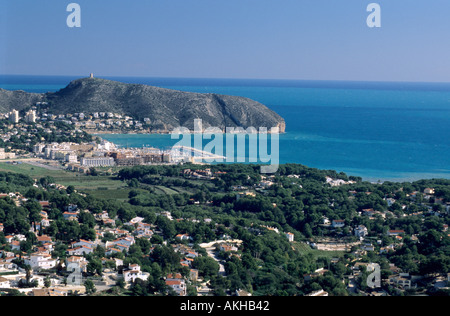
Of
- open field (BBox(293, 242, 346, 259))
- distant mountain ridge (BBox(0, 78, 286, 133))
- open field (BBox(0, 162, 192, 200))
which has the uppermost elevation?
distant mountain ridge (BBox(0, 78, 286, 133))

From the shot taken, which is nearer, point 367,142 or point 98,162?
point 98,162

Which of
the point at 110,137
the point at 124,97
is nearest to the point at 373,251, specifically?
the point at 110,137

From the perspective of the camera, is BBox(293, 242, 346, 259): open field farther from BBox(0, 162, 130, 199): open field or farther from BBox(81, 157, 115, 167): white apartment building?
BBox(81, 157, 115, 167): white apartment building

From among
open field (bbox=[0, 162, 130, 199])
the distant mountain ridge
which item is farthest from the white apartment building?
the distant mountain ridge

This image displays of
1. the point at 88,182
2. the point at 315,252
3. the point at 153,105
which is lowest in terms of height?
the point at 315,252

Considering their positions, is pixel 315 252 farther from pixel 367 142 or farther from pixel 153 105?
pixel 153 105

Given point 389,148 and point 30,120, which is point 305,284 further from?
point 30,120

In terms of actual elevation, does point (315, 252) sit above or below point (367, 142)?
below

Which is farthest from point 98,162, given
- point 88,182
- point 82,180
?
point 88,182
